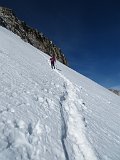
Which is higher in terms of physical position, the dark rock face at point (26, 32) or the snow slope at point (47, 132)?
the dark rock face at point (26, 32)

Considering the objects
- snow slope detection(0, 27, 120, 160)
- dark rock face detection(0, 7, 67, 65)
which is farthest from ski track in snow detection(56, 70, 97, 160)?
dark rock face detection(0, 7, 67, 65)

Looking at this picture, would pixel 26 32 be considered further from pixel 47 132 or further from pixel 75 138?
pixel 75 138

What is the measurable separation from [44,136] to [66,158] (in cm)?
113

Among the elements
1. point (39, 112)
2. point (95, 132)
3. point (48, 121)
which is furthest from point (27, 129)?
point (95, 132)

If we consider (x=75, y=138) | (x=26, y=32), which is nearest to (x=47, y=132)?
(x=75, y=138)

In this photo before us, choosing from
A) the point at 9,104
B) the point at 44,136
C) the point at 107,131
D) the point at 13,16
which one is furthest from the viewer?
the point at 13,16

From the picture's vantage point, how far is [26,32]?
226 ft

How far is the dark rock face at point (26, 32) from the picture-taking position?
60.0 m

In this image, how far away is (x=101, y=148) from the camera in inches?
293

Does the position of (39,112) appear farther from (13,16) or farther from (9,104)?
(13,16)

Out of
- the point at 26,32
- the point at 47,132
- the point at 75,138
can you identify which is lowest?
the point at 47,132

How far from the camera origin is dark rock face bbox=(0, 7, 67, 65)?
5996cm

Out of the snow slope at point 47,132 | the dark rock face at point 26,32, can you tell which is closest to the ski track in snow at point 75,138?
the snow slope at point 47,132

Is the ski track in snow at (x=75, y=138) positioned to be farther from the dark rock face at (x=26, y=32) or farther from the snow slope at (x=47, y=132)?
the dark rock face at (x=26, y=32)
